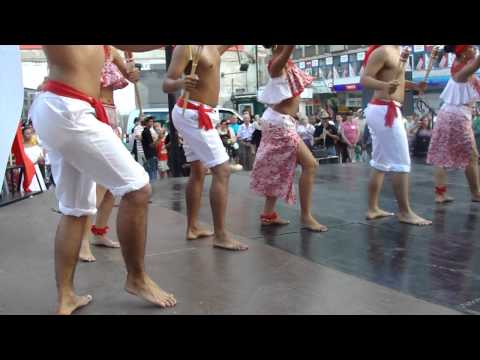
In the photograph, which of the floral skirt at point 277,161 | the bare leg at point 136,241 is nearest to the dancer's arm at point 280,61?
the floral skirt at point 277,161

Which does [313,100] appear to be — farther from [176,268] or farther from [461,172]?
[176,268]

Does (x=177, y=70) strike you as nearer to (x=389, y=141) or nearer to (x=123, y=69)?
(x=123, y=69)

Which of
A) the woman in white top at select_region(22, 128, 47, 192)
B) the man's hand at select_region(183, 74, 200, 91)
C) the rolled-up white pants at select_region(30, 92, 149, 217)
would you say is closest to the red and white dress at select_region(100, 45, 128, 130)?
the man's hand at select_region(183, 74, 200, 91)

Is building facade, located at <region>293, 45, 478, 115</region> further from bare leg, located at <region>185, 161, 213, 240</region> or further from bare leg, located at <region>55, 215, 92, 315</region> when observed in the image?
bare leg, located at <region>55, 215, 92, 315</region>

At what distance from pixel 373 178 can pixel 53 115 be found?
9.75 feet

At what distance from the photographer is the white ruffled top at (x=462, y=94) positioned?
16.7 ft

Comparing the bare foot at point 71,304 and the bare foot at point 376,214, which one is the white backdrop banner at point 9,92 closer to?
the bare foot at point 71,304

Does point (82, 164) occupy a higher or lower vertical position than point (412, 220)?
higher

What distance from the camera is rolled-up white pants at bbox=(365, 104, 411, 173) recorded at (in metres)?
4.32

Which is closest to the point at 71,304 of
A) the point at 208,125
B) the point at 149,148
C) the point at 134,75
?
the point at 208,125

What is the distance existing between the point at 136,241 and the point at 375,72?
2.65 meters

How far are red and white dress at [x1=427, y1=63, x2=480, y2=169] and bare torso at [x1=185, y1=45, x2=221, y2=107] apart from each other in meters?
2.73

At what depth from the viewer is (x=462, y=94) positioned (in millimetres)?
5094
